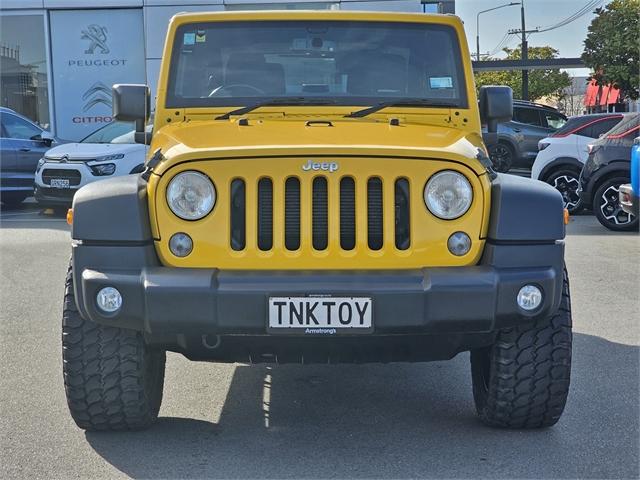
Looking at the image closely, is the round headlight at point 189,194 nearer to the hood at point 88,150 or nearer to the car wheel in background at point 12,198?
the hood at point 88,150

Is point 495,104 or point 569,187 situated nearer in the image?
point 495,104

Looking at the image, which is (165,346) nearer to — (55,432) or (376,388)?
(55,432)

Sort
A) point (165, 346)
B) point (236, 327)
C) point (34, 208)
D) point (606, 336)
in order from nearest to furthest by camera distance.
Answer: point (236, 327)
point (165, 346)
point (606, 336)
point (34, 208)

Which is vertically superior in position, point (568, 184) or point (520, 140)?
point (520, 140)

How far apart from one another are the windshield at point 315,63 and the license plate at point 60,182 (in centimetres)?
901

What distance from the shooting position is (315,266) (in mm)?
4137

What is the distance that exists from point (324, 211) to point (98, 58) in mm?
20453

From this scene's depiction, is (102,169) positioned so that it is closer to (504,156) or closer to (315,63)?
(315,63)

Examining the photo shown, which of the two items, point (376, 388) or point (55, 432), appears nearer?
point (55, 432)

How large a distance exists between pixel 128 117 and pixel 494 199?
7.29ft

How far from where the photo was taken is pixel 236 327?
397 centimetres

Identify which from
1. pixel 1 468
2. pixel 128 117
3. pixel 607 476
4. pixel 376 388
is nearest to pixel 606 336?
pixel 376 388

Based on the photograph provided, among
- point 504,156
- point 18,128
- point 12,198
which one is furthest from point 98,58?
point 504,156

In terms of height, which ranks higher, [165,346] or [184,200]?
[184,200]
